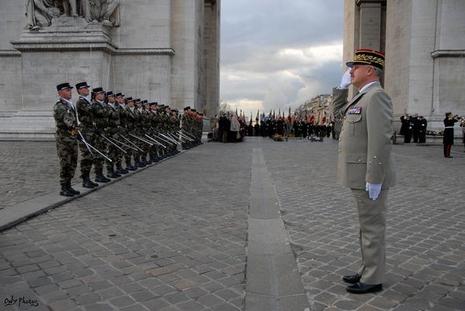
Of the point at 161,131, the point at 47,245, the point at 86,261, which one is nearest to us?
the point at 86,261

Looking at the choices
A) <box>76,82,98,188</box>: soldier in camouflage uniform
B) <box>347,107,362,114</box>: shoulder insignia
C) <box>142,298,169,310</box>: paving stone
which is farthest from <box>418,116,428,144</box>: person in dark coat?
<box>142,298,169,310</box>: paving stone

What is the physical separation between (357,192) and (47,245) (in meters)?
3.34

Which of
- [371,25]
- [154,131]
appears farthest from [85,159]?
[371,25]

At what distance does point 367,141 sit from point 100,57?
66.3ft

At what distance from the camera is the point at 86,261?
179 inches

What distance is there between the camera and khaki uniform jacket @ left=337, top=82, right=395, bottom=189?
3.49 metres

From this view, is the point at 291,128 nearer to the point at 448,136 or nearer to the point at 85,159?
the point at 448,136

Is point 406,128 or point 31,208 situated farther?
point 406,128

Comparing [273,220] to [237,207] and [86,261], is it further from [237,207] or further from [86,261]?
[86,261]

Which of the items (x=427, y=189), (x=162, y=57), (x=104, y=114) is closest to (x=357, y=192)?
(x=427, y=189)

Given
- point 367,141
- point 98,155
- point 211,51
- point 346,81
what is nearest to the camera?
point 367,141

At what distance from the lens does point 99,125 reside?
9.91 meters

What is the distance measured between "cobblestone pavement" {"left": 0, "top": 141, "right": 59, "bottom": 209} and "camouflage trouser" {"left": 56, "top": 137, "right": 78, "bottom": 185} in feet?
1.86

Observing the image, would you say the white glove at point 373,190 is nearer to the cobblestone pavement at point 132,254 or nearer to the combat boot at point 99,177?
the cobblestone pavement at point 132,254
